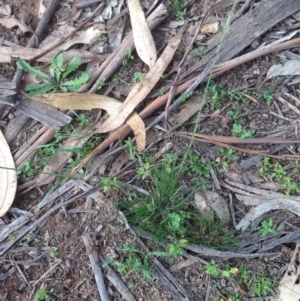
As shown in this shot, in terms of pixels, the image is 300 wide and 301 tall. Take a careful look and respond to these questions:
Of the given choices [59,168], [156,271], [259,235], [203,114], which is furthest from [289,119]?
[59,168]

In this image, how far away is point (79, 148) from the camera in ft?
7.36

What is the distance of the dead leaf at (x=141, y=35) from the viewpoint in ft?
7.47

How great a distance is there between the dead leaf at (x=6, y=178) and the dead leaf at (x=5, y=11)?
653mm

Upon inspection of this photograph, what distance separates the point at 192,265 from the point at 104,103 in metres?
0.88

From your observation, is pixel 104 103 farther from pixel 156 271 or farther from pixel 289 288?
pixel 289 288

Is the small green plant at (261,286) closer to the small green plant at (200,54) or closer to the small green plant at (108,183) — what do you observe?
the small green plant at (108,183)

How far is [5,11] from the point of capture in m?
2.49

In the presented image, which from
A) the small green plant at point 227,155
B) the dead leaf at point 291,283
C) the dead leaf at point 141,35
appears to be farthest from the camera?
the dead leaf at point 141,35

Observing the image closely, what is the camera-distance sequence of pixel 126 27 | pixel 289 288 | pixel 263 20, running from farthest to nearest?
pixel 126 27 → pixel 263 20 → pixel 289 288

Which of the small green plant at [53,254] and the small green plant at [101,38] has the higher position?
the small green plant at [101,38]

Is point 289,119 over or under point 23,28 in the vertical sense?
under

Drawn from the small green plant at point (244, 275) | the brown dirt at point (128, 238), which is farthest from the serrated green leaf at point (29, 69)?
the small green plant at point (244, 275)

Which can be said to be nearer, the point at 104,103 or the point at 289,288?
the point at 289,288

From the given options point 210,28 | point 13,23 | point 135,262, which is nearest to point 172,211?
point 135,262
